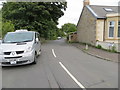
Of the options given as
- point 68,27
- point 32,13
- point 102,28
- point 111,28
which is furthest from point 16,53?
point 68,27

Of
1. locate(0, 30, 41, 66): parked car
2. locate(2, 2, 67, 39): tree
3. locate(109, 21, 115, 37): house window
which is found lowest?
locate(0, 30, 41, 66): parked car

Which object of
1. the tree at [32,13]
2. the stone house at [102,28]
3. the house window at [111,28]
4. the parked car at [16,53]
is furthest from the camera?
the tree at [32,13]

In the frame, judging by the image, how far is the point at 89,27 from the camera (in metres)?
18.3

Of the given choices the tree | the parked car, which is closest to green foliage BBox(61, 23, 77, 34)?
the tree

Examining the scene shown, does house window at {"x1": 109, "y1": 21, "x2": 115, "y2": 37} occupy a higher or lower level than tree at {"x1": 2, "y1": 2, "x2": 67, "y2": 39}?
lower

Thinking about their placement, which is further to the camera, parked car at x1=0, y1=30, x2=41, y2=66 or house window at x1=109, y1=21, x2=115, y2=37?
house window at x1=109, y1=21, x2=115, y2=37

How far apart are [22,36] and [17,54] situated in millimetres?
1898

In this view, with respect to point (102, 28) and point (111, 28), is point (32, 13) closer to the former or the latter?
point (102, 28)

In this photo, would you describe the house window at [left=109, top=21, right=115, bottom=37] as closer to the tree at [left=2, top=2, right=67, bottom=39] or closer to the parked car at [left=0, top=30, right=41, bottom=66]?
the tree at [left=2, top=2, right=67, bottom=39]

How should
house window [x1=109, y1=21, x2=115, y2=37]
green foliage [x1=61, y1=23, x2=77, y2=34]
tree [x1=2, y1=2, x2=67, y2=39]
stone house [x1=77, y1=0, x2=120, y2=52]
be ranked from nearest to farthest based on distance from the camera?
1. stone house [x1=77, y1=0, x2=120, y2=52]
2. house window [x1=109, y1=21, x2=115, y2=37]
3. tree [x1=2, y1=2, x2=67, y2=39]
4. green foliage [x1=61, y1=23, x2=77, y2=34]

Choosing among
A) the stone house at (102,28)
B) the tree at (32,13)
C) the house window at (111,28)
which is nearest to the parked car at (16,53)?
the stone house at (102,28)

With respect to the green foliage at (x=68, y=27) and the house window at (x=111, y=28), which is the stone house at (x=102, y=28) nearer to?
the house window at (x=111, y=28)

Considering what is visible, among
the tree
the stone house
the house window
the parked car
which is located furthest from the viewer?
the tree

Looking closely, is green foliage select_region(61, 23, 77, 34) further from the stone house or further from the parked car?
the parked car
